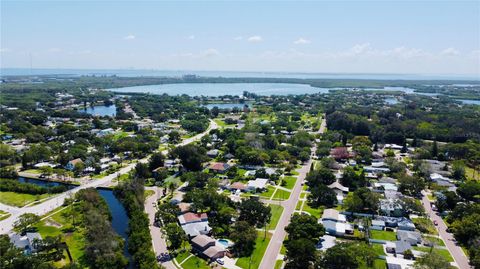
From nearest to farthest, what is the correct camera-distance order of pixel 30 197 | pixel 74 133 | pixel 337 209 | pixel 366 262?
pixel 366 262 < pixel 337 209 < pixel 30 197 < pixel 74 133

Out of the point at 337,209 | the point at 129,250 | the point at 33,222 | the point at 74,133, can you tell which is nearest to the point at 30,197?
the point at 33,222

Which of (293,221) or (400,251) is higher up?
(293,221)

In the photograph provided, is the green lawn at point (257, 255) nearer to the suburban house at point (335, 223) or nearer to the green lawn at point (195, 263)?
the green lawn at point (195, 263)

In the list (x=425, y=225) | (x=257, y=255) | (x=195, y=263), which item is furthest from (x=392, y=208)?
(x=195, y=263)

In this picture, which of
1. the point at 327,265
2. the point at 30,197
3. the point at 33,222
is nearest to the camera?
the point at 327,265

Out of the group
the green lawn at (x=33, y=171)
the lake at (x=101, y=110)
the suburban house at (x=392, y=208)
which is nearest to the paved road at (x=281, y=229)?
the suburban house at (x=392, y=208)

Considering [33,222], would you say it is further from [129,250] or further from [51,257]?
[129,250]

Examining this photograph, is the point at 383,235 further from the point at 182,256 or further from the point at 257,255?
the point at 182,256

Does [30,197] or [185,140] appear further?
[185,140]
